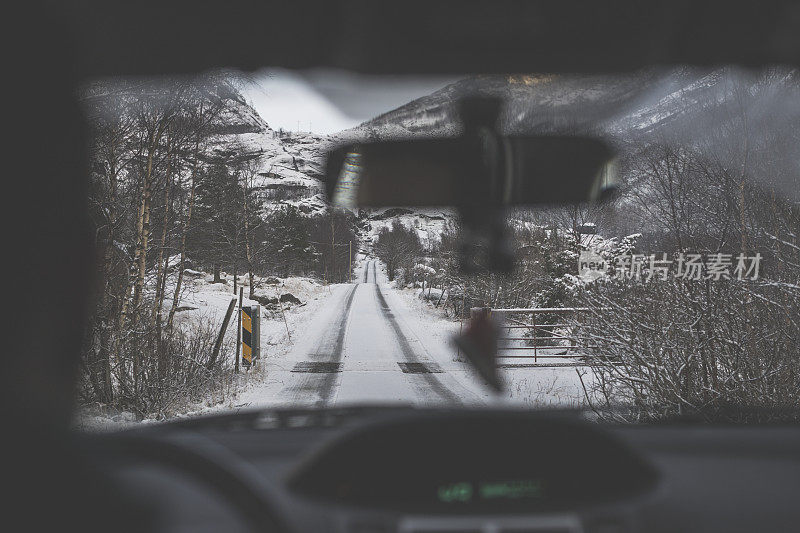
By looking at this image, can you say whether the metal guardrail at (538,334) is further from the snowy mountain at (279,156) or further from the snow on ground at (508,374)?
the snowy mountain at (279,156)

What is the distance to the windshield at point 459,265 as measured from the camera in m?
2.69

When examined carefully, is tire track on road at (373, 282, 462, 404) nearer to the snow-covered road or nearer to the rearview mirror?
the snow-covered road

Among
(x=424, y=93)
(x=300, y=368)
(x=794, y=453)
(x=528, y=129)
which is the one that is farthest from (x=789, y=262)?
(x=300, y=368)

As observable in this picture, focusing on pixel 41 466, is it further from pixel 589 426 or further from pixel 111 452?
pixel 589 426

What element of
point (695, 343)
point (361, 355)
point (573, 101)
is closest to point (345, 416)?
point (573, 101)

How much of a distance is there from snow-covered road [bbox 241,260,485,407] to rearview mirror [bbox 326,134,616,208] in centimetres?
95

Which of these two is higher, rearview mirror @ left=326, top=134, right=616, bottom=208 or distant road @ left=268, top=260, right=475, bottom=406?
rearview mirror @ left=326, top=134, right=616, bottom=208

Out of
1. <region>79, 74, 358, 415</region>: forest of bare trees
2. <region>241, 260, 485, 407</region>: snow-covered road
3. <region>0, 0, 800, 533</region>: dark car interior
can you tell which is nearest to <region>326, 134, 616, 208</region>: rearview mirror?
<region>0, 0, 800, 533</region>: dark car interior

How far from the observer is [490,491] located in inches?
53.6

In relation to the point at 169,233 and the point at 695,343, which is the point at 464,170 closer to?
the point at 695,343

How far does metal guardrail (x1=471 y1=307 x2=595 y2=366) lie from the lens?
288 centimetres

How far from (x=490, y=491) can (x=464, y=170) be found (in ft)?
4.66

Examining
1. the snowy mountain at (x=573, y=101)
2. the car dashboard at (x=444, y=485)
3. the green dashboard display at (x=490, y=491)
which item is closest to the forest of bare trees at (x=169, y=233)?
the snowy mountain at (x=573, y=101)

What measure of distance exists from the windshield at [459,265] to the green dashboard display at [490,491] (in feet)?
2.87
